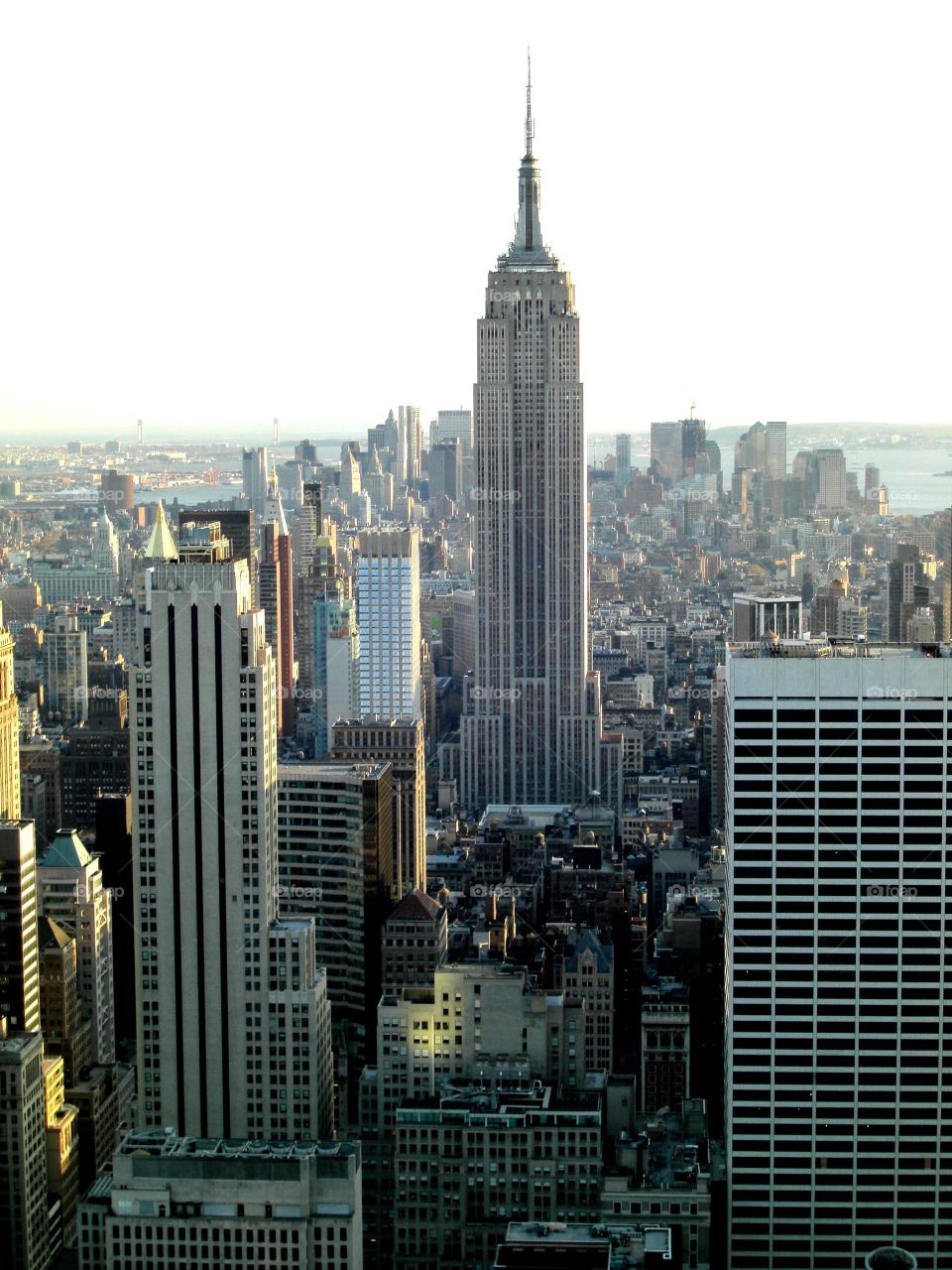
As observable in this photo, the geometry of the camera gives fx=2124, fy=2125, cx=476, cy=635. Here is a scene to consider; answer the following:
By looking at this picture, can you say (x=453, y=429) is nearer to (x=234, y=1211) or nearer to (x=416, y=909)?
(x=416, y=909)

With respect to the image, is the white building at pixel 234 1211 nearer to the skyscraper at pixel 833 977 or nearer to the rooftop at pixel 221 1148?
the rooftop at pixel 221 1148

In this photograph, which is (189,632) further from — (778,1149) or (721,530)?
(721,530)

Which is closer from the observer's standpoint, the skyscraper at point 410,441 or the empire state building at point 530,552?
the skyscraper at point 410,441

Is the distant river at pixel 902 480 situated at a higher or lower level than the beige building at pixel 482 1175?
higher

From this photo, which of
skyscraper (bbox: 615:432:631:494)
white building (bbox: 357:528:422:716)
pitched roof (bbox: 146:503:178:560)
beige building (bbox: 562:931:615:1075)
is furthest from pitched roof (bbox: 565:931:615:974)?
white building (bbox: 357:528:422:716)

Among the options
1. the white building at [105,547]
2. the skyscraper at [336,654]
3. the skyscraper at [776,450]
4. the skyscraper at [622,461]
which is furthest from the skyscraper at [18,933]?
the skyscraper at [622,461]

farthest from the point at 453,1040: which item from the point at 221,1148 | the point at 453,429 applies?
the point at 453,429

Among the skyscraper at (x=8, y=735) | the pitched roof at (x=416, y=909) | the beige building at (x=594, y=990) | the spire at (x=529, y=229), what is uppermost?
the spire at (x=529, y=229)
